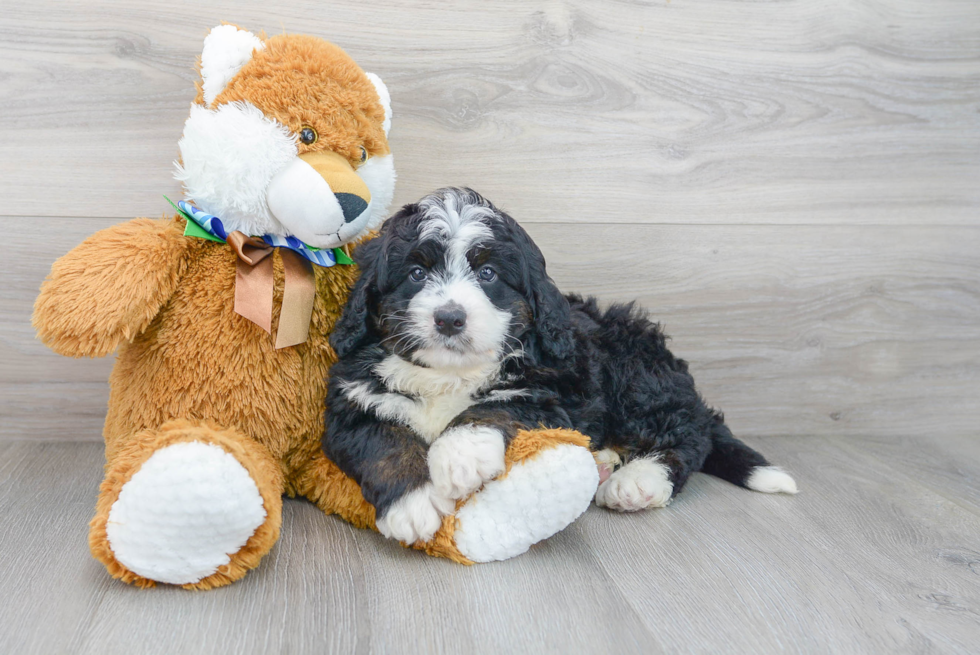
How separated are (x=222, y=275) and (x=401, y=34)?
3.04 ft

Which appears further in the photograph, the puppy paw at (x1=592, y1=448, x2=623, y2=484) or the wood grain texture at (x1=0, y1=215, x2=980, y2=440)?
the wood grain texture at (x1=0, y1=215, x2=980, y2=440)

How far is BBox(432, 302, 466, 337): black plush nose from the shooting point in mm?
1343

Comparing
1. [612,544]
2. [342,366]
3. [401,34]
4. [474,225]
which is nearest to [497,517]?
[612,544]

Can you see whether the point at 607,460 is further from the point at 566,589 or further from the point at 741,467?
the point at 566,589

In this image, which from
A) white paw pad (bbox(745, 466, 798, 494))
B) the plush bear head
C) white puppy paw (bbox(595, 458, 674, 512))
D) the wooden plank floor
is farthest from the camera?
white paw pad (bbox(745, 466, 798, 494))

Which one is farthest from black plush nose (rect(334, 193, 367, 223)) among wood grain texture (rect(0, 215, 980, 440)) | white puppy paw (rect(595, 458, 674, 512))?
white puppy paw (rect(595, 458, 674, 512))

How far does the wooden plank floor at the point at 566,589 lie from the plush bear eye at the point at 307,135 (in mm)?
843

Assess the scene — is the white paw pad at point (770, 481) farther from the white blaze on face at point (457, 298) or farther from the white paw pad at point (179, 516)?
the white paw pad at point (179, 516)

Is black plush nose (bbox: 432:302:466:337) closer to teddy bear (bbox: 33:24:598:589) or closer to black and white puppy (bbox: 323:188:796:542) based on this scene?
black and white puppy (bbox: 323:188:796:542)

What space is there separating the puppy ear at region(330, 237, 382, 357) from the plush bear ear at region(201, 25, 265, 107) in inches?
18.2

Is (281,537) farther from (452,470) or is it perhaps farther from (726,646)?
(726,646)

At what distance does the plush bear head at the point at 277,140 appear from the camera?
1447 millimetres

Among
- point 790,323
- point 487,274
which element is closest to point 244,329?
point 487,274

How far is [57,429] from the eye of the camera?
212cm
